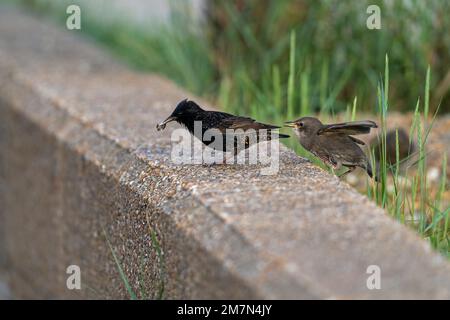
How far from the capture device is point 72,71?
5.15m

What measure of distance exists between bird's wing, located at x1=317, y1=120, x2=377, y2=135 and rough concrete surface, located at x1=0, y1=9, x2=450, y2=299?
15 cm

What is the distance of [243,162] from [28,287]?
6.43ft

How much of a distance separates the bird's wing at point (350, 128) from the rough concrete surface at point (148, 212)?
0.15 meters

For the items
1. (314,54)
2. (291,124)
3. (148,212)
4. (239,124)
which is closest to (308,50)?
(314,54)

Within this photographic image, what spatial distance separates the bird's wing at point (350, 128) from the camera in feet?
9.25

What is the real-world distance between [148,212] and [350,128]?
73cm

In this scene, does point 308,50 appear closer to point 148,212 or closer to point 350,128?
point 350,128

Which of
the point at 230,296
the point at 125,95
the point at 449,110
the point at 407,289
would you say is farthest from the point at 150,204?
the point at 449,110

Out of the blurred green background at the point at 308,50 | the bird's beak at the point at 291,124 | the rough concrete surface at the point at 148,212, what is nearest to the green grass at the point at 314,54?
the blurred green background at the point at 308,50

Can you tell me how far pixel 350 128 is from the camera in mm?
2943

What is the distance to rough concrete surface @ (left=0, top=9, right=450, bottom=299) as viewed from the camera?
215cm

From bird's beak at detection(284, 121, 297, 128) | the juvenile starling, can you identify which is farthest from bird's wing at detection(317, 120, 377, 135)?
bird's beak at detection(284, 121, 297, 128)

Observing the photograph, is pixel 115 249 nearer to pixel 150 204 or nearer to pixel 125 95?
pixel 150 204

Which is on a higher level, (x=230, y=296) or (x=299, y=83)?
(x=299, y=83)
